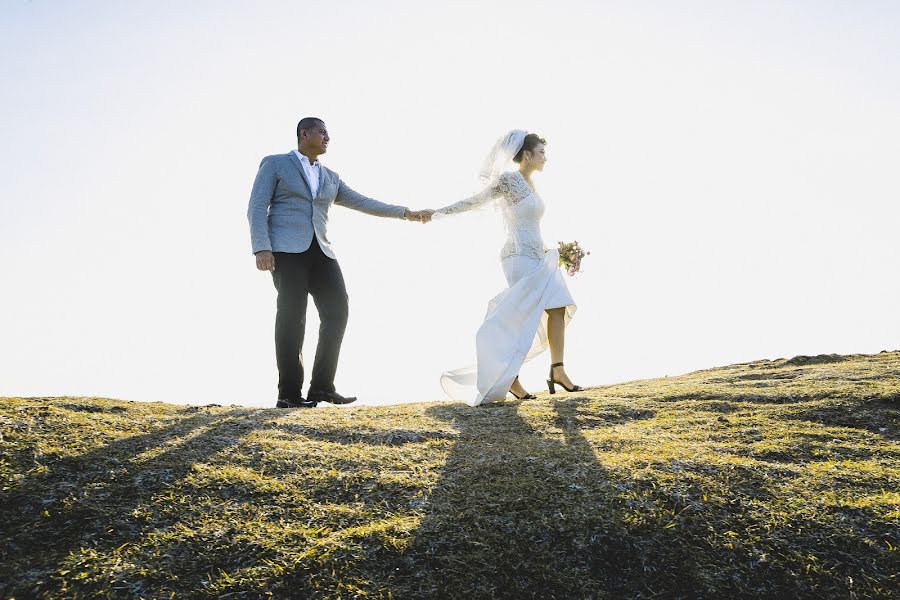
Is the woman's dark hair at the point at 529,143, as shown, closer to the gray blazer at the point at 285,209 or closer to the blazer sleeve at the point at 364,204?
the blazer sleeve at the point at 364,204

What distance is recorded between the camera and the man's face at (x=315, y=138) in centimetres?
800

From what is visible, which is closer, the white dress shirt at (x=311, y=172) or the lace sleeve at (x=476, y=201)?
the white dress shirt at (x=311, y=172)

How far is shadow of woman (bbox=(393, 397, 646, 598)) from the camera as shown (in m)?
2.70

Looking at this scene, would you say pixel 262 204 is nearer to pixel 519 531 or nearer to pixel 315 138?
pixel 315 138

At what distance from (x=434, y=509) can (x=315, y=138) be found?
19.7 ft

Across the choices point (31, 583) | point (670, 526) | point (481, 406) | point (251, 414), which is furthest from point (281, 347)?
point (670, 526)

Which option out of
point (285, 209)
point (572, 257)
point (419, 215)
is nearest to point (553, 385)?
point (572, 257)

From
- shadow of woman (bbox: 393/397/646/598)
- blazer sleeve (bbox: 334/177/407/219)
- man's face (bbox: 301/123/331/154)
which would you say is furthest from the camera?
blazer sleeve (bbox: 334/177/407/219)

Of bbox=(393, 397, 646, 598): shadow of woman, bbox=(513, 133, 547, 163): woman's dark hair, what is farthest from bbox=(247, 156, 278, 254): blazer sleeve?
bbox=(393, 397, 646, 598): shadow of woman

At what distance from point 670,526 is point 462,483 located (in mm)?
1196

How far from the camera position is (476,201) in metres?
8.27

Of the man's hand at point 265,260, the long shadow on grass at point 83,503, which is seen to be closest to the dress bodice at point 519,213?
the man's hand at point 265,260

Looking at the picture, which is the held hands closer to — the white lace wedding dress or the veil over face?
the white lace wedding dress

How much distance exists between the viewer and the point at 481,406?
662 cm
